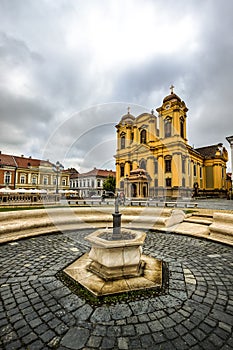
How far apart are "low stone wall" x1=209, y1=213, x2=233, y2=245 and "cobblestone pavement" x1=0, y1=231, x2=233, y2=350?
2300 millimetres

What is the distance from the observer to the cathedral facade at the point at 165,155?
116 ft

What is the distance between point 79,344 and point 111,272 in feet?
5.11

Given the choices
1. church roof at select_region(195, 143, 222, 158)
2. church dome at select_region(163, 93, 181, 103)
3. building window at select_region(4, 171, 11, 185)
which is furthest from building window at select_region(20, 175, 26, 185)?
church roof at select_region(195, 143, 222, 158)

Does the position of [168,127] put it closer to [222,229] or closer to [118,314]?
[222,229]

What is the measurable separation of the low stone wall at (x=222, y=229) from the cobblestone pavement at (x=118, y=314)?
2.30m

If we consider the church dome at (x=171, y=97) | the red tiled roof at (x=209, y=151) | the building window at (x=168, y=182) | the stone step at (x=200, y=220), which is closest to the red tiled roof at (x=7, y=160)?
the building window at (x=168, y=182)

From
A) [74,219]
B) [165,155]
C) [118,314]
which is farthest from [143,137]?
[118,314]

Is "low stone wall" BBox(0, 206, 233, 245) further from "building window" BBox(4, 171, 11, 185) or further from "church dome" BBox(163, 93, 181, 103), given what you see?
"building window" BBox(4, 171, 11, 185)

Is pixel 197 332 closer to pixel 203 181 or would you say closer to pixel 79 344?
pixel 79 344

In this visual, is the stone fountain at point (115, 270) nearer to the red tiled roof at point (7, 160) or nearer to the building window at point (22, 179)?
the building window at point (22, 179)

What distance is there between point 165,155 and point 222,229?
104ft

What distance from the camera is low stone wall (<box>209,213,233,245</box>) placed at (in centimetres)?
652

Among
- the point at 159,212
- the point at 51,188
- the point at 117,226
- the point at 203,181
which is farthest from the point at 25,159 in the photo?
the point at 117,226

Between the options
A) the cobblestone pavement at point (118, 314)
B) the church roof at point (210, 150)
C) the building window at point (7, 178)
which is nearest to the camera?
the cobblestone pavement at point (118, 314)
